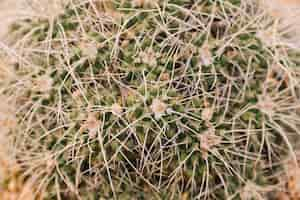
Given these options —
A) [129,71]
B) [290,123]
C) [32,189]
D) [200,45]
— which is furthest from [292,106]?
[32,189]

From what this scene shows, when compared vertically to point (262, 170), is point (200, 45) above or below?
above

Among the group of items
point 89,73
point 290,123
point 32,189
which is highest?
point 89,73

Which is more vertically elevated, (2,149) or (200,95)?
(200,95)

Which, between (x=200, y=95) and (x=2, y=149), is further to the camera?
(x=2, y=149)

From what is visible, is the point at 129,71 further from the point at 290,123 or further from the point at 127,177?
the point at 290,123

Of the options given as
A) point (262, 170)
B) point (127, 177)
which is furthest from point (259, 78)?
point (127, 177)

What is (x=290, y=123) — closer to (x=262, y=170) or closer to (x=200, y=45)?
(x=262, y=170)
